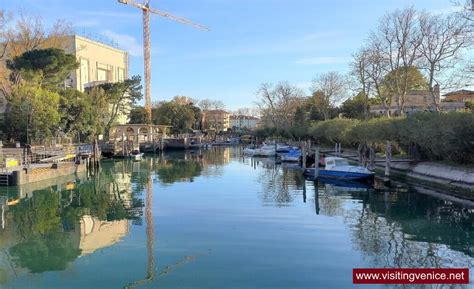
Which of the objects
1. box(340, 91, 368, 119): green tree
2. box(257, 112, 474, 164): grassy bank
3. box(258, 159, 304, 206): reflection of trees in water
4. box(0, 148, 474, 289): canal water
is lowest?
box(0, 148, 474, 289): canal water

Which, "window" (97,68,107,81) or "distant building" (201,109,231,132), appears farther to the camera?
"distant building" (201,109,231,132)

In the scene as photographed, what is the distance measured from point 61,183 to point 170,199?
12.5 metres

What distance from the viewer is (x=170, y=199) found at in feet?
92.8

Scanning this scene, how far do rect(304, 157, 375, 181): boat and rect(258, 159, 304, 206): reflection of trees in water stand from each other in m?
2.15

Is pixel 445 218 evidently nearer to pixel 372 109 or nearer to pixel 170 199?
pixel 170 199

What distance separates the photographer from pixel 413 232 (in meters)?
18.8

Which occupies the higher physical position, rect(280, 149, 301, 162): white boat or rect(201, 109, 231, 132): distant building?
rect(201, 109, 231, 132): distant building

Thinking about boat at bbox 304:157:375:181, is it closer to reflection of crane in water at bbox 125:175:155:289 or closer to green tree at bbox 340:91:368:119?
reflection of crane in water at bbox 125:175:155:289

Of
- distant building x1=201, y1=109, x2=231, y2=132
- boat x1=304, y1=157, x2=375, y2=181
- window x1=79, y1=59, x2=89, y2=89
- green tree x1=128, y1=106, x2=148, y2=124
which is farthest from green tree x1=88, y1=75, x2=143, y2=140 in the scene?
distant building x1=201, y1=109, x2=231, y2=132

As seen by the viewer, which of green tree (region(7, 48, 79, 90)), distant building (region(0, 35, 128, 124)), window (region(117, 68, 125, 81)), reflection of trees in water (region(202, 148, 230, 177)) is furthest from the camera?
window (region(117, 68, 125, 81))

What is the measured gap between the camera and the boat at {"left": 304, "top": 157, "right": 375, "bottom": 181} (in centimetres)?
3469

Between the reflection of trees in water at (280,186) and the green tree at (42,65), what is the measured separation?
2710 cm

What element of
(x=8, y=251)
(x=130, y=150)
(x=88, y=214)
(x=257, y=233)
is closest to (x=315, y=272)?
(x=257, y=233)

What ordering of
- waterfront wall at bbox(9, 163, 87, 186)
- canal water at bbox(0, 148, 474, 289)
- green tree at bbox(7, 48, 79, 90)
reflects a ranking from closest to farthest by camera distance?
canal water at bbox(0, 148, 474, 289)
waterfront wall at bbox(9, 163, 87, 186)
green tree at bbox(7, 48, 79, 90)
